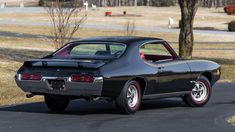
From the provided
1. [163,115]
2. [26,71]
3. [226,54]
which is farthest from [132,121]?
[226,54]

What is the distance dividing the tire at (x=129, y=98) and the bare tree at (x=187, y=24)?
11496mm

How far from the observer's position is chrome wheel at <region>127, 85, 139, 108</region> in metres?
11.9

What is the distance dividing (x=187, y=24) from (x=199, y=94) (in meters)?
9.97

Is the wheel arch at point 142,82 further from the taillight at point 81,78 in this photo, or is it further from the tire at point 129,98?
the taillight at point 81,78

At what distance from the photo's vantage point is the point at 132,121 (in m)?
11.1

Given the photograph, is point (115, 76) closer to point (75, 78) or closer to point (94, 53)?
point (75, 78)

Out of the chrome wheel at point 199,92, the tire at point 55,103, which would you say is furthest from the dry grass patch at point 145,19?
the tire at point 55,103

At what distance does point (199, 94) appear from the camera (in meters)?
13.7

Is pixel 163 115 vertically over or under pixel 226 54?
over

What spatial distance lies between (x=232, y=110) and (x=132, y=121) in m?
2.81

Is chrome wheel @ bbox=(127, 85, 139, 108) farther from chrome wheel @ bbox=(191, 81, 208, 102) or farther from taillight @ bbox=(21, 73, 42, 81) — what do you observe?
chrome wheel @ bbox=(191, 81, 208, 102)

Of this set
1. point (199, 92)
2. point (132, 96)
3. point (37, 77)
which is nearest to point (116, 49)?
point (132, 96)

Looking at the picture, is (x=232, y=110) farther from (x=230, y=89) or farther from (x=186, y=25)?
(x=186, y=25)

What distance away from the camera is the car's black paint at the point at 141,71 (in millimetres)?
11438
